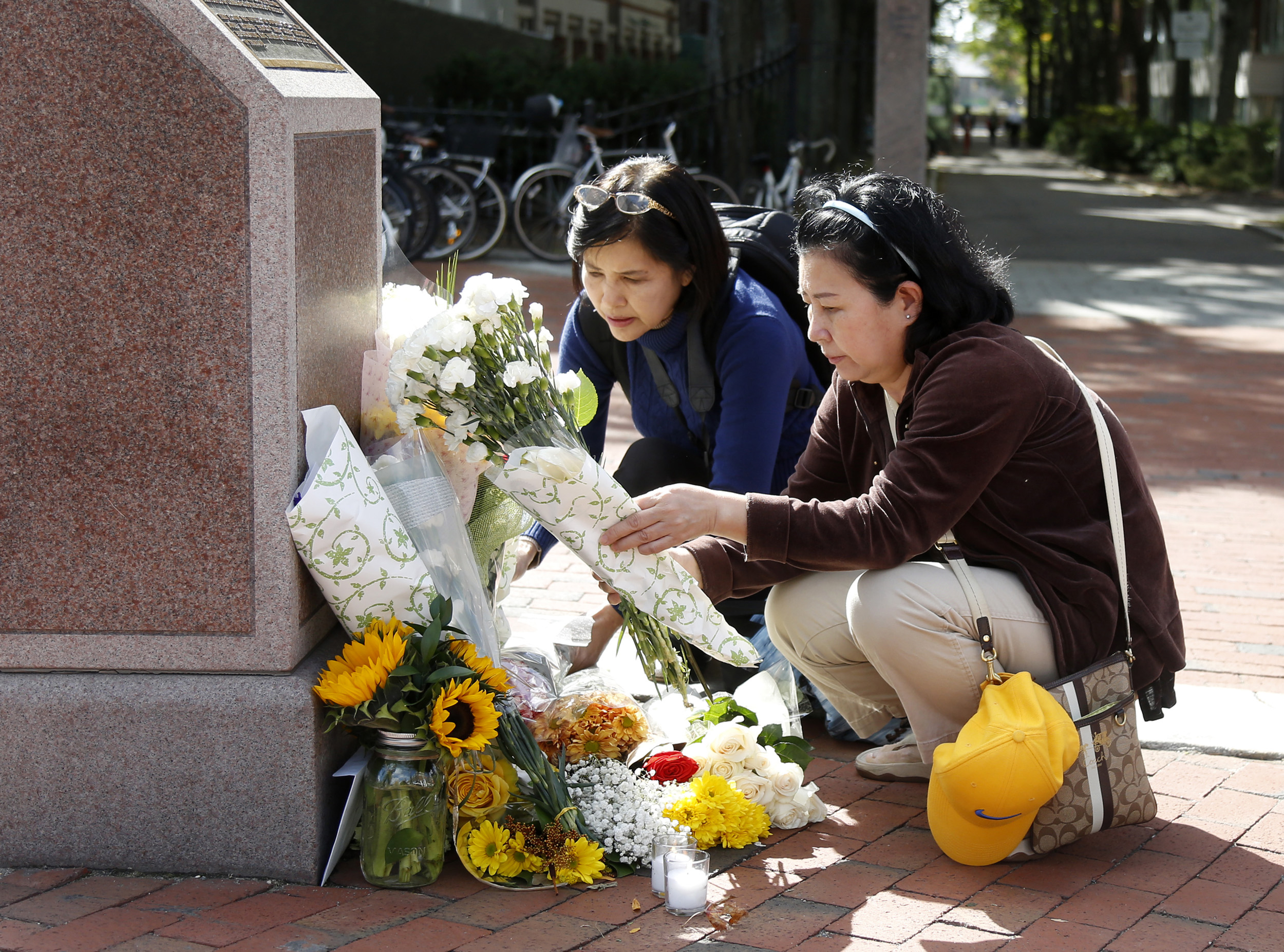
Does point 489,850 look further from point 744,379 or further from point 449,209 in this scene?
point 449,209

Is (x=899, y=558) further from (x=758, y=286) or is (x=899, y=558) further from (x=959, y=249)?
(x=758, y=286)

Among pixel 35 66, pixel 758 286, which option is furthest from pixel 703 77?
pixel 35 66

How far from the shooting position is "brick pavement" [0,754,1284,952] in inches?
92.4

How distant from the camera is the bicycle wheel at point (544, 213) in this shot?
40.8 ft

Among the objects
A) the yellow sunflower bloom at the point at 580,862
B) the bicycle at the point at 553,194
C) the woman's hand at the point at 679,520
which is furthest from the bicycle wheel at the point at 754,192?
the yellow sunflower bloom at the point at 580,862

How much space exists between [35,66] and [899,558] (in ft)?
6.01

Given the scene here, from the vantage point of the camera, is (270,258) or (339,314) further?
(339,314)

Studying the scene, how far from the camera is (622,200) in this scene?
10.2 feet

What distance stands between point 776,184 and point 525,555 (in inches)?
458

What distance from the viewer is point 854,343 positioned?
269 centimetres

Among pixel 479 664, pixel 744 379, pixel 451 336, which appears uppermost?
pixel 451 336

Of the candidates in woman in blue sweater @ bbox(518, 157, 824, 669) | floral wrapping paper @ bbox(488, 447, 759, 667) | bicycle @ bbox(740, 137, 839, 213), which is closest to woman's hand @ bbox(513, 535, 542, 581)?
woman in blue sweater @ bbox(518, 157, 824, 669)

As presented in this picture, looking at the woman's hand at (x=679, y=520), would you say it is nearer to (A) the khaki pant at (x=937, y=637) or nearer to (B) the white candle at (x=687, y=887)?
(A) the khaki pant at (x=937, y=637)

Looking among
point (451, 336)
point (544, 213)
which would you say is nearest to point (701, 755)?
point (451, 336)
